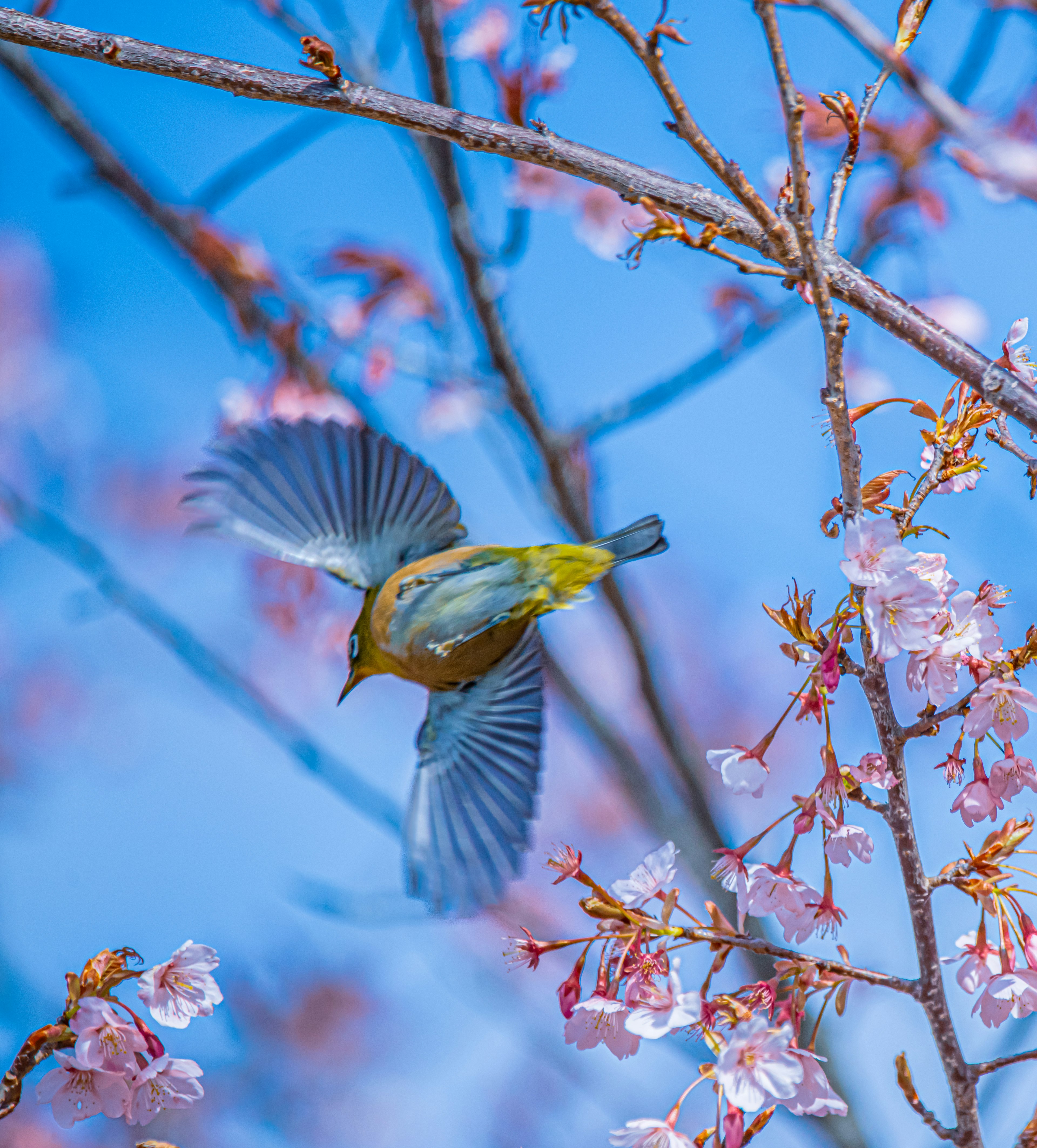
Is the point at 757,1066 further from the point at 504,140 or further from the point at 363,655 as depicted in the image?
the point at 363,655

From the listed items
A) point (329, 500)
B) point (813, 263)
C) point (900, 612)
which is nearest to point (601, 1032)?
point (900, 612)

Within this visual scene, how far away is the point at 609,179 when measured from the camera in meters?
1.30

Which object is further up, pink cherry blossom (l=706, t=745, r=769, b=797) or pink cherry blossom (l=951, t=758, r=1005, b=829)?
pink cherry blossom (l=706, t=745, r=769, b=797)

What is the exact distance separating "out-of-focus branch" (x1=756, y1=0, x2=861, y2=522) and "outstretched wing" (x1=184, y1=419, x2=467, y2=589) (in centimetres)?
172

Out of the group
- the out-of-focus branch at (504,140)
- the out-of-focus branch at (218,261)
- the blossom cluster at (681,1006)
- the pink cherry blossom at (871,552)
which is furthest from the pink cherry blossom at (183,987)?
the out-of-focus branch at (218,261)

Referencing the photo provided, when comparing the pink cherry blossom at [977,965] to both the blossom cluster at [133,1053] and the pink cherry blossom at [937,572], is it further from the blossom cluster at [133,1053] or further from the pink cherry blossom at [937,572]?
the blossom cluster at [133,1053]

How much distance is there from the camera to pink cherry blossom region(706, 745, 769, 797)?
4.79ft

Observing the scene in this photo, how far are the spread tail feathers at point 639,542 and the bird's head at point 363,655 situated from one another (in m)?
0.82

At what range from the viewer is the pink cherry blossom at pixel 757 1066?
126 centimetres

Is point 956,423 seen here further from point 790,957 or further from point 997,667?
point 790,957

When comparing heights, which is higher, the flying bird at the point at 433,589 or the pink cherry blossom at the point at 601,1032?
the flying bird at the point at 433,589

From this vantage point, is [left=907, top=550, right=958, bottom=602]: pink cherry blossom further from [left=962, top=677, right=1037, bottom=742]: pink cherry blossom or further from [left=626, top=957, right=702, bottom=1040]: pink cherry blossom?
[left=626, top=957, right=702, bottom=1040]: pink cherry blossom

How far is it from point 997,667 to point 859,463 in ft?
1.33

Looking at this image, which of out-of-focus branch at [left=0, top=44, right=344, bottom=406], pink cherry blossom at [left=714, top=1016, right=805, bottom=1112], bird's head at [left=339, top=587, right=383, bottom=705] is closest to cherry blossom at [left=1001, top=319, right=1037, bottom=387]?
pink cherry blossom at [left=714, top=1016, right=805, bottom=1112]
